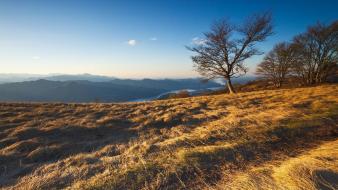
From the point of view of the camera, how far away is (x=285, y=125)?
30.5 ft

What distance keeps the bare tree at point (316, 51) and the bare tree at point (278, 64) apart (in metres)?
1.97

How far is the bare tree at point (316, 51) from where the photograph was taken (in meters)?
35.0

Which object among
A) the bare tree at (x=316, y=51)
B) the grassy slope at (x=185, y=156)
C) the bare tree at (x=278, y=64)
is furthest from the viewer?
the bare tree at (x=278, y=64)

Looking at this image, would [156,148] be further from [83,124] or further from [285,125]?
[83,124]

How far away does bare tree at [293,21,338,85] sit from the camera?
115 ft

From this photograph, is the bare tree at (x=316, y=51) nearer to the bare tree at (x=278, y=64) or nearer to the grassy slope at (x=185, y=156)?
the bare tree at (x=278, y=64)

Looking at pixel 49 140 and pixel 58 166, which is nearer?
pixel 58 166

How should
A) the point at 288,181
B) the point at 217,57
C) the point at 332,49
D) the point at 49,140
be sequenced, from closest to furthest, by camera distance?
the point at 288,181, the point at 49,140, the point at 217,57, the point at 332,49

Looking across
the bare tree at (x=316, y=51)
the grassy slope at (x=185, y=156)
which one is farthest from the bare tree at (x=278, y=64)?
the grassy slope at (x=185, y=156)

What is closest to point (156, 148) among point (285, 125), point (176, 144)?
point (176, 144)

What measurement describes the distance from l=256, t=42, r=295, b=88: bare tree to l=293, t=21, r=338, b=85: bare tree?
1969 millimetres

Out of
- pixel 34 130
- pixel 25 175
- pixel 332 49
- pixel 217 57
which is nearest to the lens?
pixel 25 175

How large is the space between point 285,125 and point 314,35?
3535 cm

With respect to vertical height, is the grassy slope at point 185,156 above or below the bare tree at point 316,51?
below
